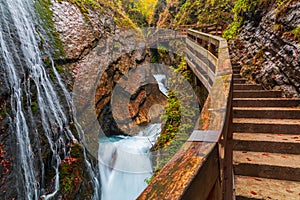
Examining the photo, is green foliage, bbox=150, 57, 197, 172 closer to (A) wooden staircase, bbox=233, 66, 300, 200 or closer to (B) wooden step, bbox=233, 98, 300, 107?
(B) wooden step, bbox=233, 98, 300, 107

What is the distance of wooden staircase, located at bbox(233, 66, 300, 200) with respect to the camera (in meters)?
2.18

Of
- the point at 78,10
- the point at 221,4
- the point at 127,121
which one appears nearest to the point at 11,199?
the point at 127,121

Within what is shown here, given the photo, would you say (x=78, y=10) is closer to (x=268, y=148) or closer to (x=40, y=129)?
(x=40, y=129)

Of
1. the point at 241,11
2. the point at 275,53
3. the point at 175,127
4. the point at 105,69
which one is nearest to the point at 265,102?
the point at 275,53

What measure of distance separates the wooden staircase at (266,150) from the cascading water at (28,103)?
4758mm

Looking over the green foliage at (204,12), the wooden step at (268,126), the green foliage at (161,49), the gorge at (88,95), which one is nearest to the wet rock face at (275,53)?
the gorge at (88,95)

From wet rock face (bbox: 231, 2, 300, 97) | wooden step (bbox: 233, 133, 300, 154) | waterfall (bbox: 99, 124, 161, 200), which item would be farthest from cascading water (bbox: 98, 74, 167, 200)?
wet rock face (bbox: 231, 2, 300, 97)

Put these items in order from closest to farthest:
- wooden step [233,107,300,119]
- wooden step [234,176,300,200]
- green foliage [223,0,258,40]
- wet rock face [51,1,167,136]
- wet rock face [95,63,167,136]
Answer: wooden step [234,176,300,200]
wooden step [233,107,300,119]
green foliage [223,0,258,40]
wet rock face [51,1,167,136]
wet rock face [95,63,167,136]

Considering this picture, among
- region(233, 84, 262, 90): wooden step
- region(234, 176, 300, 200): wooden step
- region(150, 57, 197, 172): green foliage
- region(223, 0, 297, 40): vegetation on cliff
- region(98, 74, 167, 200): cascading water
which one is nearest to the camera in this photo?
region(234, 176, 300, 200): wooden step

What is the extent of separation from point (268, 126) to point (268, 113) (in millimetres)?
478

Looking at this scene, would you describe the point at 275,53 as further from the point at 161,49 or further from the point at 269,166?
the point at 161,49

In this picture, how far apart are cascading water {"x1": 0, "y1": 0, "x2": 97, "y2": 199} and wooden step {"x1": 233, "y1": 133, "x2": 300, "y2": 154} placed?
478cm

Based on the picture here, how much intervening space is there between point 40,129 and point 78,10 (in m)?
6.51

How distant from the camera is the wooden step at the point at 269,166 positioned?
2338 millimetres
